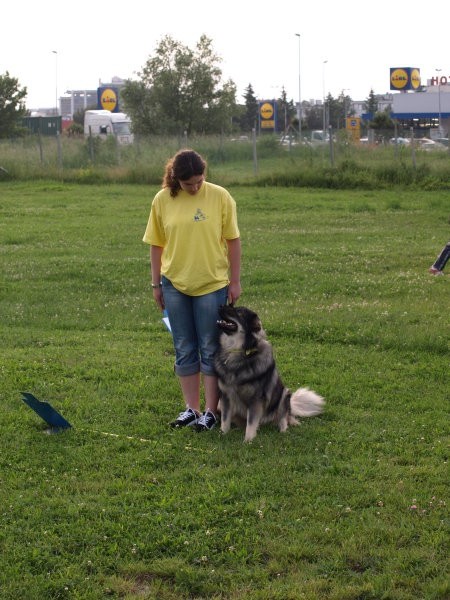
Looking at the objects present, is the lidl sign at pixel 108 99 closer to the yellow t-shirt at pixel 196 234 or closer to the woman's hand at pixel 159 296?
the woman's hand at pixel 159 296

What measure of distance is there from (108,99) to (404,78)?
2355 centimetres

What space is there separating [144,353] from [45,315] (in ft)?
7.37

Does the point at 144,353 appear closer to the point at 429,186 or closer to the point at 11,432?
the point at 11,432

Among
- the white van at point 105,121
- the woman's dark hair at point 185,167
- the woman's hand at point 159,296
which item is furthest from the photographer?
the white van at point 105,121

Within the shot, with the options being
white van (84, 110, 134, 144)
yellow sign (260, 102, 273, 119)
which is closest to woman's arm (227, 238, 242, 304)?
white van (84, 110, 134, 144)

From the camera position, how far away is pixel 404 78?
65.4 m

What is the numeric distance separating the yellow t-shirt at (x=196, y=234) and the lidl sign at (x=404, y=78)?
62.0 m

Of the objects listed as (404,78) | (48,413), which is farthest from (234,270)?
(404,78)

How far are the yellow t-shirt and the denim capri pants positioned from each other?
0.24 feet

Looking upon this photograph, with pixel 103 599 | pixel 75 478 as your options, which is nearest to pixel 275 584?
pixel 103 599

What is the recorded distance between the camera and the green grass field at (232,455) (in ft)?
13.8

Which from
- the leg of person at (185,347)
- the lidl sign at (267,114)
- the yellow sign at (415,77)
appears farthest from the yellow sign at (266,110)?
the leg of person at (185,347)

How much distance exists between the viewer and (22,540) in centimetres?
454

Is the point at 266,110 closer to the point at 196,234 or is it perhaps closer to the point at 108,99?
the point at 108,99
